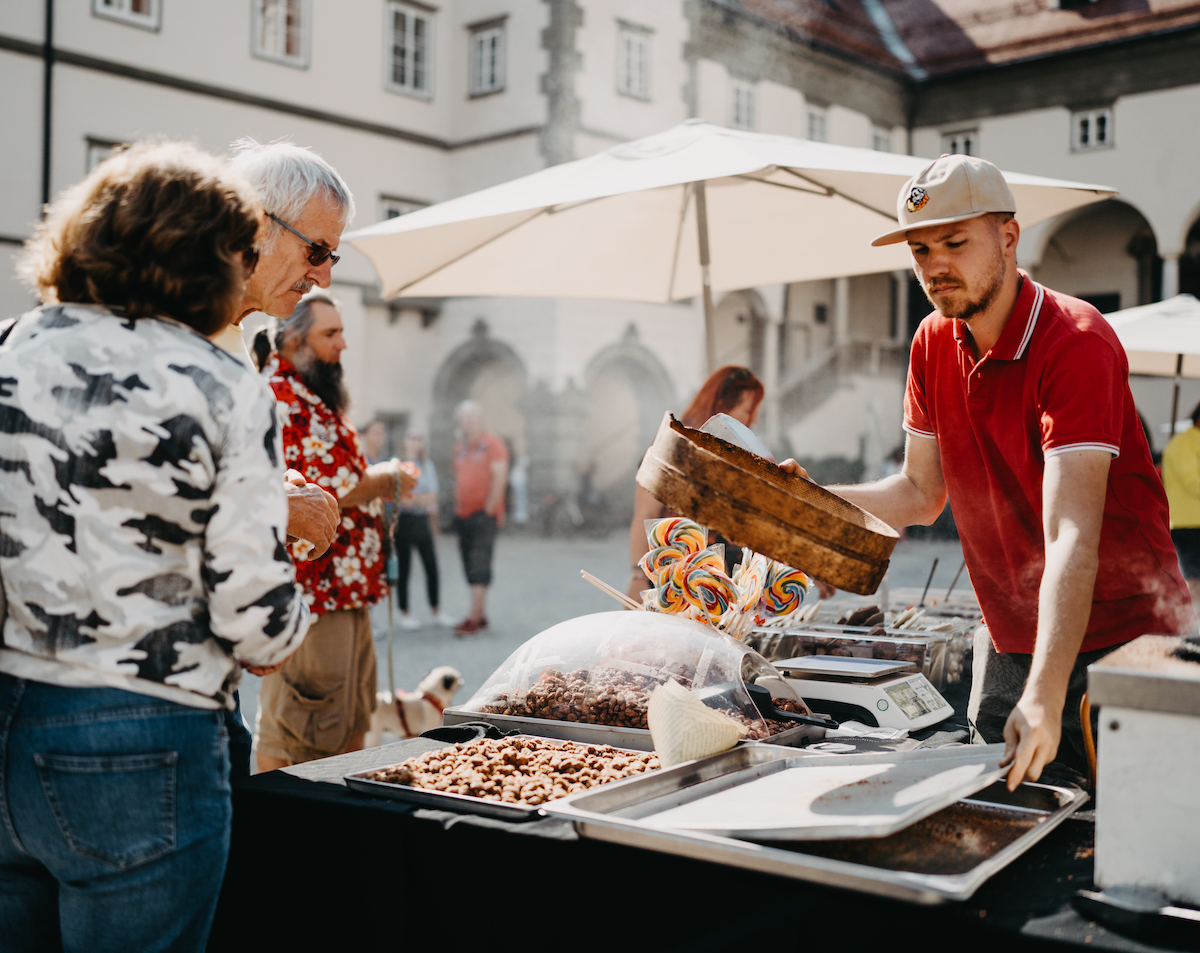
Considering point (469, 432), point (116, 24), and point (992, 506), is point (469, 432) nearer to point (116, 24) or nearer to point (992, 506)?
point (992, 506)

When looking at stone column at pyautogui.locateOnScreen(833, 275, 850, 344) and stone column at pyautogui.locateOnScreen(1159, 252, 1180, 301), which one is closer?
stone column at pyautogui.locateOnScreen(1159, 252, 1180, 301)

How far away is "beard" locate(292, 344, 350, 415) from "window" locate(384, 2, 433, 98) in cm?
1604

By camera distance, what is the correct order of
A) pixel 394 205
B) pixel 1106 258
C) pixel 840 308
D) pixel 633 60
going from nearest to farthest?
pixel 394 205 < pixel 633 60 < pixel 1106 258 < pixel 840 308

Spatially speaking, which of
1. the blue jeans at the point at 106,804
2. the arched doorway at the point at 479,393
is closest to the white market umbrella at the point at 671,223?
the blue jeans at the point at 106,804

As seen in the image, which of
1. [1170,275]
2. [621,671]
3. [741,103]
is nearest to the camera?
[621,671]

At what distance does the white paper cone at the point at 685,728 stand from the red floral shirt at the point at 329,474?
5.53 feet

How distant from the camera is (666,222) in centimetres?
469

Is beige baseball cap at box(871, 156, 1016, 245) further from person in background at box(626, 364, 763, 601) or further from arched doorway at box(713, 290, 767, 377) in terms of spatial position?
arched doorway at box(713, 290, 767, 377)

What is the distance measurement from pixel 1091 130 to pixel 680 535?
22126mm

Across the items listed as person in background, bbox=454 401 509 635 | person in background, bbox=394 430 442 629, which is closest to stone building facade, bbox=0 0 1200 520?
person in background, bbox=454 401 509 635

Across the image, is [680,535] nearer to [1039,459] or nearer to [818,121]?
[1039,459]

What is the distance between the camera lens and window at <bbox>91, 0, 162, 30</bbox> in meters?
14.7

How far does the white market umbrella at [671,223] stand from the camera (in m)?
3.37

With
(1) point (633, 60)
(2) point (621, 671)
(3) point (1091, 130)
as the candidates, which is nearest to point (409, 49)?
(1) point (633, 60)
